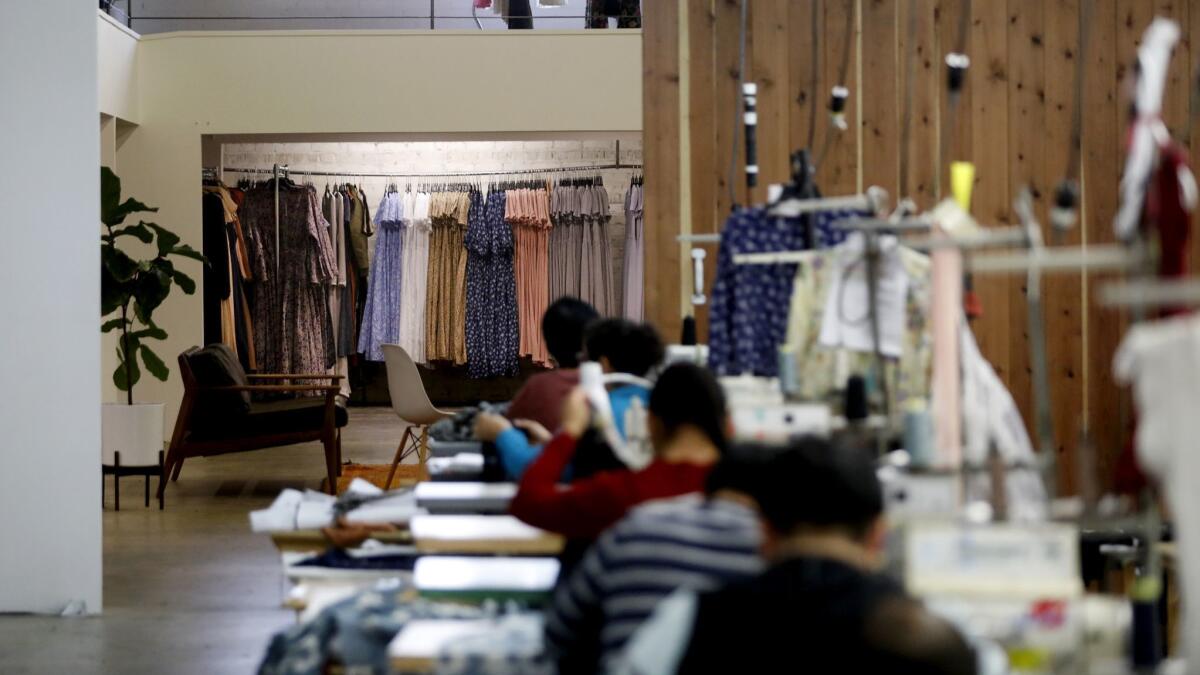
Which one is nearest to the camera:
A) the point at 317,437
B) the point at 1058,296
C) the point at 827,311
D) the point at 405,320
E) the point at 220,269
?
the point at 827,311

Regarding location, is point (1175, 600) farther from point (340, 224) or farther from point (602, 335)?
point (340, 224)

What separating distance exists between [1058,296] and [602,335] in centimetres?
246

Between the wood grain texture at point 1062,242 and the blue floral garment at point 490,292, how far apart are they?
19.5ft

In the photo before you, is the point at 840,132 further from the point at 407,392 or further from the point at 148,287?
the point at 148,287

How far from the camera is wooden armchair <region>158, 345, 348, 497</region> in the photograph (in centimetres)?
788

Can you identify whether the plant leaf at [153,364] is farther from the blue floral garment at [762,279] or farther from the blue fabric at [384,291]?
the blue floral garment at [762,279]

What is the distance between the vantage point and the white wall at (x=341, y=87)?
986 cm

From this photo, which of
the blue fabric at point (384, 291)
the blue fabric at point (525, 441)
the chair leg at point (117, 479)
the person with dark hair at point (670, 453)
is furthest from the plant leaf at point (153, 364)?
the person with dark hair at point (670, 453)

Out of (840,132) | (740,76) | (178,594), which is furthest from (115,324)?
(840,132)

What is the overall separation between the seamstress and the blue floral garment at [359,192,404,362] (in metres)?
6.88

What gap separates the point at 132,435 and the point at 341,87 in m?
3.06

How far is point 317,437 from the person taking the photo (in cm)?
824

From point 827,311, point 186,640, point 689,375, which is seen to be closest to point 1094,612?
point 689,375

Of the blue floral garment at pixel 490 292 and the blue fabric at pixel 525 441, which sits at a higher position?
the blue floral garment at pixel 490 292
